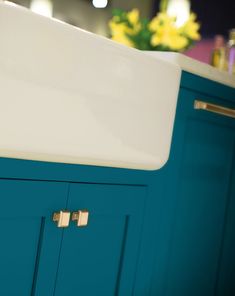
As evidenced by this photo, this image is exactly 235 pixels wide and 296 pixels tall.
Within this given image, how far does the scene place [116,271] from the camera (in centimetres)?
113

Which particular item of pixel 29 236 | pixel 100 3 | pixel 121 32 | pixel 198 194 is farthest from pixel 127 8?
pixel 29 236

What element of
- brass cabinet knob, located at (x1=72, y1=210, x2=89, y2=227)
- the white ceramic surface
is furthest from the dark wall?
brass cabinet knob, located at (x1=72, y1=210, x2=89, y2=227)

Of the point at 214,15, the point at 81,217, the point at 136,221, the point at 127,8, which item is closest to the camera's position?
the point at 81,217

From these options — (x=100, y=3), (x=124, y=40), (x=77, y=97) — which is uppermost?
(x=100, y=3)

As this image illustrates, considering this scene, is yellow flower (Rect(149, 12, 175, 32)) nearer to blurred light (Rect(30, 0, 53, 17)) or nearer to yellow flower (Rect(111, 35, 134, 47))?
yellow flower (Rect(111, 35, 134, 47))

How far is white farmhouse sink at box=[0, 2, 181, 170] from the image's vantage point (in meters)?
0.78

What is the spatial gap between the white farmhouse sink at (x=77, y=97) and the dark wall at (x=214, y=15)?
4.49 ft

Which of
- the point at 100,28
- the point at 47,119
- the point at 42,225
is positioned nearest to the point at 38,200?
the point at 42,225

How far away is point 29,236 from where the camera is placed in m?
0.91

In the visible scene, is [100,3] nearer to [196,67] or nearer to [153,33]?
[153,33]

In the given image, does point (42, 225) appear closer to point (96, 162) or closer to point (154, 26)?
point (96, 162)

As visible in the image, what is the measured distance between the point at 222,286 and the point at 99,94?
98cm

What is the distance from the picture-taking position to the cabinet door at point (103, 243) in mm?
998

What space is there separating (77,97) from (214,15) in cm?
171
